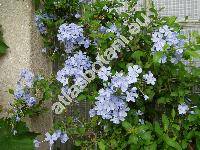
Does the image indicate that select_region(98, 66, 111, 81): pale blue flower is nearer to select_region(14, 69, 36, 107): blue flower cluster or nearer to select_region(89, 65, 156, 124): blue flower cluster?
select_region(89, 65, 156, 124): blue flower cluster

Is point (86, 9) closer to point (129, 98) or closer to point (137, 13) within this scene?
point (137, 13)

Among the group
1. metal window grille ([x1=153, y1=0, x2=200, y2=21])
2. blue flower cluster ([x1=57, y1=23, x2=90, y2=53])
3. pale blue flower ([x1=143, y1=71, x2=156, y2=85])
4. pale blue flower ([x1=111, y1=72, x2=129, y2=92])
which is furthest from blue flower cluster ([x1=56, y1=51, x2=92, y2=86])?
metal window grille ([x1=153, y1=0, x2=200, y2=21])

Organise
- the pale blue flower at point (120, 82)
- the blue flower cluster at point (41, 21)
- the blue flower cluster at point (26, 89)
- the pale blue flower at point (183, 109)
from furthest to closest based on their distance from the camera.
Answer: the blue flower cluster at point (41, 21) → the blue flower cluster at point (26, 89) → the pale blue flower at point (183, 109) → the pale blue flower at point (120, 82)

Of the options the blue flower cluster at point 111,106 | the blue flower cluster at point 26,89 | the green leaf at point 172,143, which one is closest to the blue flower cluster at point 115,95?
the blue flower cluster at point 111,106

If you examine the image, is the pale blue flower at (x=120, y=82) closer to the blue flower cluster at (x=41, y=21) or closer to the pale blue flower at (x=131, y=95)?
the pale blue flower at (x=131, y=95)

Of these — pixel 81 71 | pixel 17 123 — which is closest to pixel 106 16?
pixel 81 71
